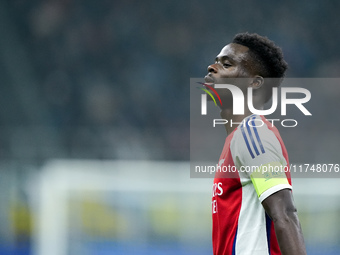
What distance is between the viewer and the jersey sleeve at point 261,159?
1.96 metres

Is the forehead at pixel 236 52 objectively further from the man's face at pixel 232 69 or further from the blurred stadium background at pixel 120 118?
the blurred stadium background at pixel 120 118

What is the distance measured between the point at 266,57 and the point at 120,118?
4580 mm

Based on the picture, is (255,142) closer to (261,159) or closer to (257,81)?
(261,159)

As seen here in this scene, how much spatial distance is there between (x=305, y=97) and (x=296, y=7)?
4.94ft

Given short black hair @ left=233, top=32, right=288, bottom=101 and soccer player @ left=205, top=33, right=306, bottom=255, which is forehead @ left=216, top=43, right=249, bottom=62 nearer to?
short black hair @ left=233, top=32, right=288, bottom=101

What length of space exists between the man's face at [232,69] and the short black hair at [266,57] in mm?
39

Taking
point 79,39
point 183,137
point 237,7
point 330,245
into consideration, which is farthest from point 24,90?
point 330,245

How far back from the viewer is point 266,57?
2564 millimetres

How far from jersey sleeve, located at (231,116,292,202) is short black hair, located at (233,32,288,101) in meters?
0.49

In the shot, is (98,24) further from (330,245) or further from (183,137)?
(330,245)

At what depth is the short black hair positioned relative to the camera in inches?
100

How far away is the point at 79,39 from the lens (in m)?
7.76

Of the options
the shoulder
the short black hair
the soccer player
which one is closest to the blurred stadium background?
the short black hair

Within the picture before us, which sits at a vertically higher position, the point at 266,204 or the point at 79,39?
the point at 79,39
